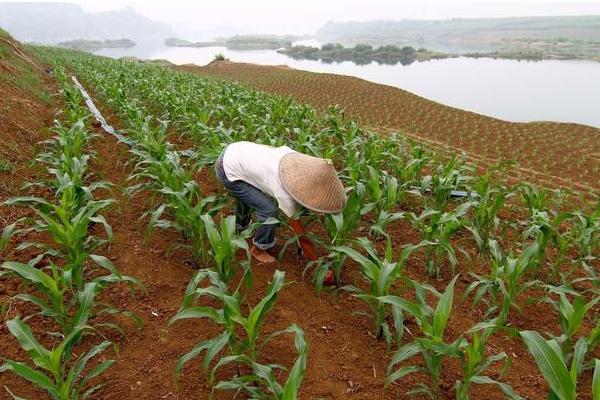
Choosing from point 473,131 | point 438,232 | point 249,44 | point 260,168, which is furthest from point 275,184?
point 249,44

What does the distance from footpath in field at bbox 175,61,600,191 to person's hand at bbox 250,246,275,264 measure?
254 inches

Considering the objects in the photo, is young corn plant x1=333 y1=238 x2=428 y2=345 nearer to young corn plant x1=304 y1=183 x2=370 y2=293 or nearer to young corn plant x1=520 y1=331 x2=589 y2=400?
young corn plant x1=304 y1=183 x2=370 y2=293

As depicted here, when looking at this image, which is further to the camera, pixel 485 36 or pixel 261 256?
pixel 485 36

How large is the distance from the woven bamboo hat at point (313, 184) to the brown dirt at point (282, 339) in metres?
0.64

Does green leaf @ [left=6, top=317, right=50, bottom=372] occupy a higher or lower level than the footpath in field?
higher

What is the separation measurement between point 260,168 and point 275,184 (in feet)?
0.74

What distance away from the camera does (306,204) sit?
2.85m

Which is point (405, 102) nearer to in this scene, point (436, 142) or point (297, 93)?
point (297, 93)

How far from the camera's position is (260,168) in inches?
125

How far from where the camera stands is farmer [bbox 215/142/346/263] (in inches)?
112

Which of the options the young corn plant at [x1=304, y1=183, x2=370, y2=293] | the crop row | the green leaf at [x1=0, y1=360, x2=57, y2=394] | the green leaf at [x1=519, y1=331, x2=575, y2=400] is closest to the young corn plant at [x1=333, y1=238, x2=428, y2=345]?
the young corn plant at [x1=304, y1=183, x2=370, y2=293]

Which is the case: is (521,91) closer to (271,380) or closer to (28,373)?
(271,380)

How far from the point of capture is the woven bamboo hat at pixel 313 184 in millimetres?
2836

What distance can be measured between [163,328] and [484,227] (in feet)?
9.51
